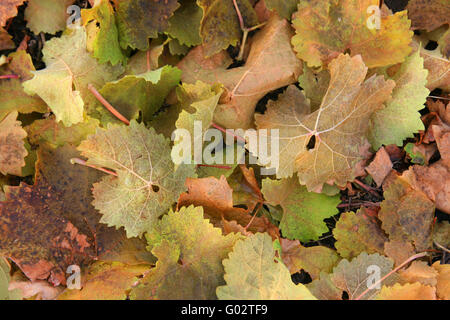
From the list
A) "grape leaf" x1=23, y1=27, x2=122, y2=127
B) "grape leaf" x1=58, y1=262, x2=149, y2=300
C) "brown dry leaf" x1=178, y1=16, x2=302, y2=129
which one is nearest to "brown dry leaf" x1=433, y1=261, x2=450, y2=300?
"brown dry leaf" x1=178, y1=16, x2=302, y2=129

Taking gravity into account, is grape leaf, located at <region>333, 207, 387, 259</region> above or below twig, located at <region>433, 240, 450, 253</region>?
above

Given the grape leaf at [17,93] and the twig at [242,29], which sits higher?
the twig at [242,29]

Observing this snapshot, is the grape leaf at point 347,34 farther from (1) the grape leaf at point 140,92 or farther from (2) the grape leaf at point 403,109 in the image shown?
(1) the grape leaf at point 140,92

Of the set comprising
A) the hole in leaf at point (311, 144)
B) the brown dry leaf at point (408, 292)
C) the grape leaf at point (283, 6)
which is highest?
the grape leaf at point (283, 6)

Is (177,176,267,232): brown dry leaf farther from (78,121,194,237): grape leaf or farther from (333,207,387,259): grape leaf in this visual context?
(333,207,387,259): grape leaf

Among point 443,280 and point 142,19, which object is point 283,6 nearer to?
point 142,19

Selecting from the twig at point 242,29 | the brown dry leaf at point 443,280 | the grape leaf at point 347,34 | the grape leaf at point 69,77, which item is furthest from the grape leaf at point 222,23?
the brown dry leaf at point 443,280

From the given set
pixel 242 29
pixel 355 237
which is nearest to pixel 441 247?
pixel 355 237
